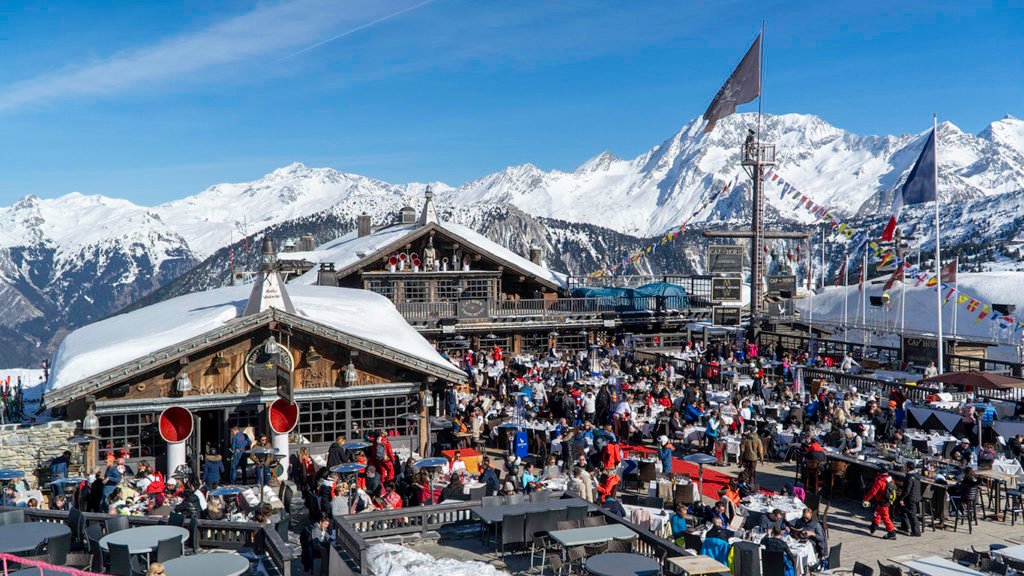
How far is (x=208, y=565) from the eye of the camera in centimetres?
1121

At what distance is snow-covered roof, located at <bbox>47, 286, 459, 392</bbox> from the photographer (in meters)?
19.3

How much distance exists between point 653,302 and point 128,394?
30093 mm

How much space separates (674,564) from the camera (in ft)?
38.0

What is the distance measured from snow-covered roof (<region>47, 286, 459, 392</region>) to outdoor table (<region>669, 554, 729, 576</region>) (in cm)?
1050

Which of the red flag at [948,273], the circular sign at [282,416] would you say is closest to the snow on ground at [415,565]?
the circular sign at [282,416]

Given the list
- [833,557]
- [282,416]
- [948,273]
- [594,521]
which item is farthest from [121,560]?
[948,273]

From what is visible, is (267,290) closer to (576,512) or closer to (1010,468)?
(576,512)

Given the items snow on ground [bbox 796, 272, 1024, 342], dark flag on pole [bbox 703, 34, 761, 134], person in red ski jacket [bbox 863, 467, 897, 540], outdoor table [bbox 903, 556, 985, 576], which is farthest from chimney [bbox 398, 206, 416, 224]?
outdoor table [bbox 903, 556, 985, 576]

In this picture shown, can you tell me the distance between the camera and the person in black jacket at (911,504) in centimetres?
1561

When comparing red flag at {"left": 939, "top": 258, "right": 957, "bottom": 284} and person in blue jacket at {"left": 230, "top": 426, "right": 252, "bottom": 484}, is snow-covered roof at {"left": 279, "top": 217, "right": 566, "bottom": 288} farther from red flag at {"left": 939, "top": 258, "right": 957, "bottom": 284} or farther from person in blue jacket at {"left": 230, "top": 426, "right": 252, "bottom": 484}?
person in blue jacket at {"left": 230, "top": 426, "right": 252, "bottom": 484}

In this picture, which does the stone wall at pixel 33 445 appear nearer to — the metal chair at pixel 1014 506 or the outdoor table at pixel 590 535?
the outdoor table at pixel 590 535

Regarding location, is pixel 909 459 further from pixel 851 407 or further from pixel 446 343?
pixel 446 343

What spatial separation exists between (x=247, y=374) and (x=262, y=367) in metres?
0.37

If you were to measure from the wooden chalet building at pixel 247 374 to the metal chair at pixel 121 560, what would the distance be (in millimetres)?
6227
